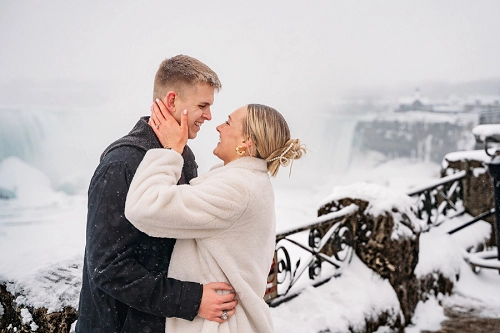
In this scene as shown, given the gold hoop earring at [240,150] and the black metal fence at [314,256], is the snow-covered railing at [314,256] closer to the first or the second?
the black metal fence at [314,256]

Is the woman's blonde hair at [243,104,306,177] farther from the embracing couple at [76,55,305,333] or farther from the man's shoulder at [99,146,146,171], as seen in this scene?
the man's shoulder at [99,146,146,171]

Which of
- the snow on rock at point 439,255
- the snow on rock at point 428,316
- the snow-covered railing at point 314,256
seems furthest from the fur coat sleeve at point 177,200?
the snow on rock at point 439,255

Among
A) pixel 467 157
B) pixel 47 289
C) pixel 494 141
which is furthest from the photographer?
pixel 467 157

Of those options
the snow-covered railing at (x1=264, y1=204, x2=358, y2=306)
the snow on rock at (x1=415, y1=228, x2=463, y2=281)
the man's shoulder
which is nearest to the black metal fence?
the snow-covered railing at (x1=264, y1=204, x2=358, y2=306)

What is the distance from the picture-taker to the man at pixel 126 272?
1.44 m

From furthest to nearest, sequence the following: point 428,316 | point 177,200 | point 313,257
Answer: point 428,316, point 313,257, point 177,200

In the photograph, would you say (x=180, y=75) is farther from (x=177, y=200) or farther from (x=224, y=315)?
(x=224, y=315)

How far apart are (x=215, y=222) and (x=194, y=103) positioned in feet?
1.58

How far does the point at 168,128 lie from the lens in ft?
5.30

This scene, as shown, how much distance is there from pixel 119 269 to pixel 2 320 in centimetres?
121

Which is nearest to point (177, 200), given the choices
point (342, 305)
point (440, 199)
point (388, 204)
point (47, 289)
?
point (47, 289)

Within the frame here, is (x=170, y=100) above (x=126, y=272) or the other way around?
above

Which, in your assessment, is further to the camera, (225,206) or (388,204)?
(388,204)

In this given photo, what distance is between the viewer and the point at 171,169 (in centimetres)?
148
